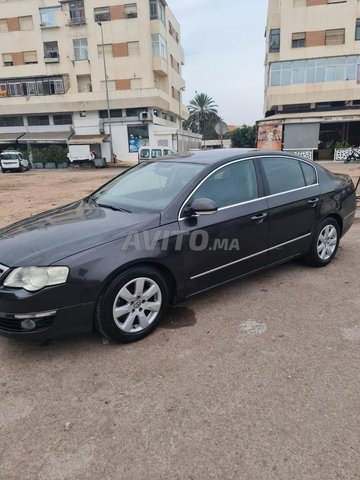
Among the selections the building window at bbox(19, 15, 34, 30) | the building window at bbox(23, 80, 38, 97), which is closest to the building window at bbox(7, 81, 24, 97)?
the building window at bbox(23, 80, 38, 97)

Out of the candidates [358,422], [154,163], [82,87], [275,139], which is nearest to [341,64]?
[275,139]

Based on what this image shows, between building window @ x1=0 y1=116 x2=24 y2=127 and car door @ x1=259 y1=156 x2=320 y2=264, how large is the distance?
42.2 metres

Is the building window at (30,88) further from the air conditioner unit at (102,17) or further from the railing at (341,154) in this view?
the railing at (341,154)

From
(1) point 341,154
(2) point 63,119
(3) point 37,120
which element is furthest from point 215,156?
(3) point 37,120

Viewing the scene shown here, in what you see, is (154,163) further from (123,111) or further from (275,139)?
(123,111)

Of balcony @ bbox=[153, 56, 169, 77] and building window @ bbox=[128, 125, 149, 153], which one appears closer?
building window @ bbox=[128, 125, 149, 153]

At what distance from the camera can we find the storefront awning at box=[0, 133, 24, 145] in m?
39.1

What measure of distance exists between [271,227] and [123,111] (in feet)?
122

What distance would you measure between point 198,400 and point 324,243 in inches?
116

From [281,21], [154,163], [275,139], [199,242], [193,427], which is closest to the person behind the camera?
[193,427]

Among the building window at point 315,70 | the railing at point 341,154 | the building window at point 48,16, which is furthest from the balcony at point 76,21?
the railing at point 341,154

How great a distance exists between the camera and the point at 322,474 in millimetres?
1846

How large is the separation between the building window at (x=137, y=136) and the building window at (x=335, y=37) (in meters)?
18.5

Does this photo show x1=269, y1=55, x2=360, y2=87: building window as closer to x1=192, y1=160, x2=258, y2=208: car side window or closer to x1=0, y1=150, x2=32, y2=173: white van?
x1=0, y1=150, x2=32, y2=173: white van
